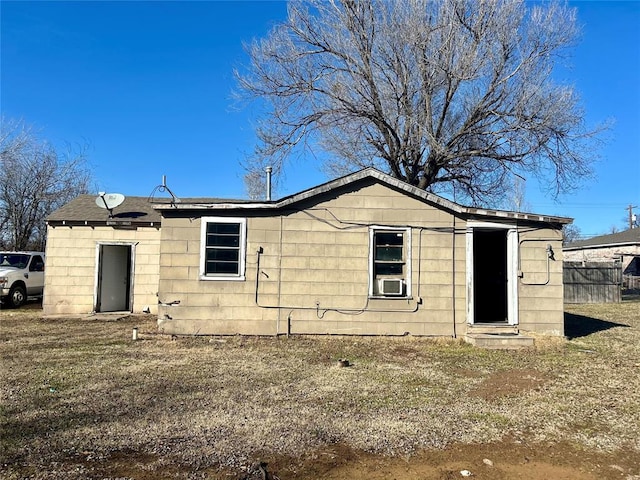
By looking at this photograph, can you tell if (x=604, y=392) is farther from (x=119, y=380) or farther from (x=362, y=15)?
(x=362, y=15)

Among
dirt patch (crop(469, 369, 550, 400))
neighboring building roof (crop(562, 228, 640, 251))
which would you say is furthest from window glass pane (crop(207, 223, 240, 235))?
neighboring building roof (crop(562, 228, 640, 251))

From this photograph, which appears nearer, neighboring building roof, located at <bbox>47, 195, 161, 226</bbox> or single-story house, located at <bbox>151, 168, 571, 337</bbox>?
single-story house, located at <bbox>151, 168, 571, 337</bbox>

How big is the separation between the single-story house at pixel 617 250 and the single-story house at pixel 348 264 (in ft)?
65.7

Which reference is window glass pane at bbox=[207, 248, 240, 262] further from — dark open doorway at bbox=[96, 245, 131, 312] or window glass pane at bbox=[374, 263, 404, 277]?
dark open doorway at bbox=[96, 245, 131, 312]

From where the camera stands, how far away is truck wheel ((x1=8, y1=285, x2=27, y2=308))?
45.3 feet

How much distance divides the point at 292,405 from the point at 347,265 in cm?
455

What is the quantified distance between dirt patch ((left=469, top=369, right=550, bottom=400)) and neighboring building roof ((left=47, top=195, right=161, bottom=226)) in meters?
9.27

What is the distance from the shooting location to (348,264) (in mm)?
9156

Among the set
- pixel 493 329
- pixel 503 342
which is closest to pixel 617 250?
pixel 493 329

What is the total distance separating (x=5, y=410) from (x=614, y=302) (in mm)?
21106

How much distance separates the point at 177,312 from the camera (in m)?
9.00

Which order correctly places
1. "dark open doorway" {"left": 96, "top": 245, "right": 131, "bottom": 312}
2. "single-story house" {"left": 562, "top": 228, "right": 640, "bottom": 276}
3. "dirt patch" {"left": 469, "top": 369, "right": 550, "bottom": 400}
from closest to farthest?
"dirt patch" {"left": 469, "top": 369, "right": 550, "bottom": 400} → "dark open doorway" {"left": 96, "top": 245, "right": 131, "bottom": 312} → "single-story house" {"left": 562, "top": 228, "right": 640, "bottom": 276}

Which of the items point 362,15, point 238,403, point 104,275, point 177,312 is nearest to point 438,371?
point 238,403

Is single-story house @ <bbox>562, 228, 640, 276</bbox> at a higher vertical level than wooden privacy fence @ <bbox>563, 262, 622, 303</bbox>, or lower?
higher
